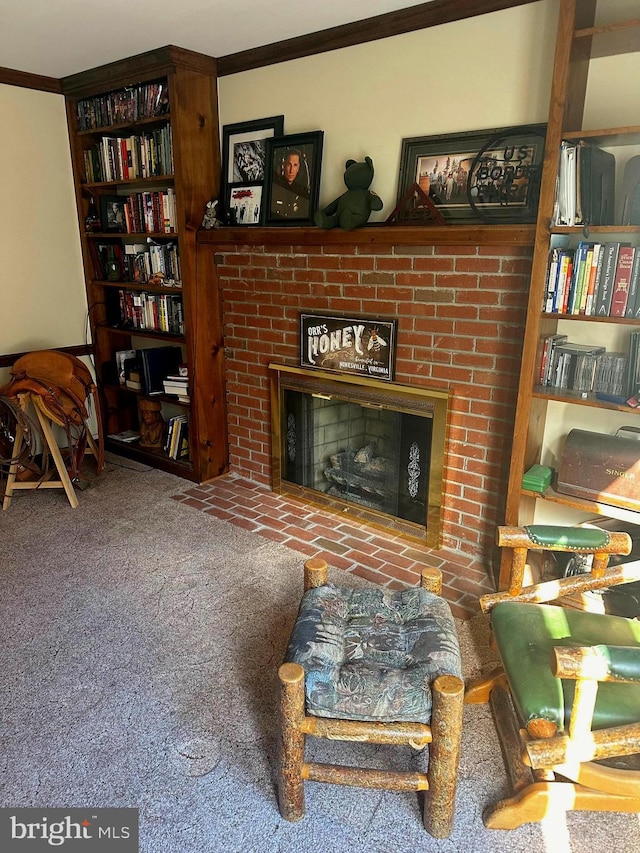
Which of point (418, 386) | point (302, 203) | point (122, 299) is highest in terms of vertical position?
point (302, 203)

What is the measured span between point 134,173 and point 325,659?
3076 mm

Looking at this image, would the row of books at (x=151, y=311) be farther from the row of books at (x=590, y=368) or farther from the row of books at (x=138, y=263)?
the row of books at (x=590, y=368)

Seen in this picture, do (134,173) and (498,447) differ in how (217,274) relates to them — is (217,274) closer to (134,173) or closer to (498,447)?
(134,173)

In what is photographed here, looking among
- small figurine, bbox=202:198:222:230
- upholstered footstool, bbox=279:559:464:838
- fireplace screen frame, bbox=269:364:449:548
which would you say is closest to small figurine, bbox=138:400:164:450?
fireplace screen frame, bbox=269:364:449:548

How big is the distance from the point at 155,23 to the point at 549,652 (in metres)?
2.91

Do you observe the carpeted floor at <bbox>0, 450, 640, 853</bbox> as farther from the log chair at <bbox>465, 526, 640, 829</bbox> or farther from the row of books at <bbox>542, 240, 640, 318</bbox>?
the row of books at <bbox>542, 240, 640, 318</bbox>

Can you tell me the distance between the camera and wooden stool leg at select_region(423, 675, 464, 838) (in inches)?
54.6

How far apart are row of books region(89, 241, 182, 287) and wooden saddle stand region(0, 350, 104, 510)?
694 mm

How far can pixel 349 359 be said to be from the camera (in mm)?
2920

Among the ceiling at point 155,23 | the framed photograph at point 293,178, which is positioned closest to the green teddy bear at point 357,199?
the framed photograph at point 293,178

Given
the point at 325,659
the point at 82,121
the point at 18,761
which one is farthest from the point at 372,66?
the point at 18,761

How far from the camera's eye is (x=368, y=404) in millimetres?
2910

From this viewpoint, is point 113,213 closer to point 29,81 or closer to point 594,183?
point 29,81

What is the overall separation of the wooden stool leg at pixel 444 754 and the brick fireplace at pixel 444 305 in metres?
1.33
